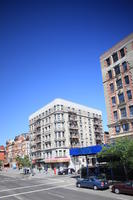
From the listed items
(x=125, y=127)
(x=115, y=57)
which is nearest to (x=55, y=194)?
(x=125, y=127)

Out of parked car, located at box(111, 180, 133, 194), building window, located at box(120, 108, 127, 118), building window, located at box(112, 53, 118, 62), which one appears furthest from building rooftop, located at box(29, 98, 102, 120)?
parked car, located at box(111, 180, 133, 194)

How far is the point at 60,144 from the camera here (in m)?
65.1

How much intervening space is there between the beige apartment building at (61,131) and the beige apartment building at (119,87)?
96.1 ft

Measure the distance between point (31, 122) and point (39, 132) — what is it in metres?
11.7

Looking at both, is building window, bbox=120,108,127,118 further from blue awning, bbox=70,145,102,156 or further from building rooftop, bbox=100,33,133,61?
building rooftop, bbox=100,33,133,61

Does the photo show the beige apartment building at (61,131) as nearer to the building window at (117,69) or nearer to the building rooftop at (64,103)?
the building rooftop at (64,103)

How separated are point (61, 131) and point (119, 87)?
109 feet

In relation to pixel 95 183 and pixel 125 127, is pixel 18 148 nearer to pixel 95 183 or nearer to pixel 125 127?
pixel 125 127

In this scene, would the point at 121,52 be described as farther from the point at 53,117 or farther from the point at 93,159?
the point at 93,159

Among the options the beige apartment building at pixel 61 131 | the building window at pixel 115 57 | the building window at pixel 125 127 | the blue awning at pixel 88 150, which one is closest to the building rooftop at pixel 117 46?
the building window at pixel 115 57

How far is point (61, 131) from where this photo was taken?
2596 inches

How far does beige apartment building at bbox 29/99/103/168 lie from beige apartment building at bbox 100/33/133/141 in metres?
29.3

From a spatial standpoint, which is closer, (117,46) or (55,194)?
(55,194)

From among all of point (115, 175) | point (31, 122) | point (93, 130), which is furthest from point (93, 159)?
point (115, 175)
